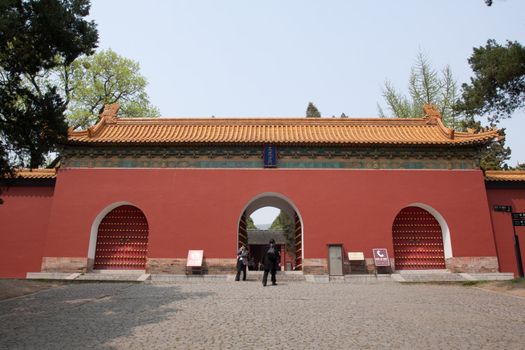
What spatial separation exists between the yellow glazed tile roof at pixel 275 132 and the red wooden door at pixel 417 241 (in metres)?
2.59

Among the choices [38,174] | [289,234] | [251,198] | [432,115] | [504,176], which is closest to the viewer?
[251,198]

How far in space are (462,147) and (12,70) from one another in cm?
1293

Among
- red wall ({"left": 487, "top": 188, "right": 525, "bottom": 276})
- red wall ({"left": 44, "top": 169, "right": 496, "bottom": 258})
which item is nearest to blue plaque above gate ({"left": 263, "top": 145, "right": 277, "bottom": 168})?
red wall ({"left": 44, "top": 169, "right": 496, "bottom": 258})

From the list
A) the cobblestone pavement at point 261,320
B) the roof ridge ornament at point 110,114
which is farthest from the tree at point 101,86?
the cobblestone pavement at point 261,320

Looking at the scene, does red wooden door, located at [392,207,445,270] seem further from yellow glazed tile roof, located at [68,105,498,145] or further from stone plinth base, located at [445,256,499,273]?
yellow glazed tile roof, located at [68,105,498,145]

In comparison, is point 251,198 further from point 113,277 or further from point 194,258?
point 113,277

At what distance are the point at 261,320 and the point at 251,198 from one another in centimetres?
690

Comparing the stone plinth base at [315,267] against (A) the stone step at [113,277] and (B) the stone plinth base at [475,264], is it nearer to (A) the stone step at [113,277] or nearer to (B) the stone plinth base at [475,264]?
(B) the stone plinth base at [475,264]

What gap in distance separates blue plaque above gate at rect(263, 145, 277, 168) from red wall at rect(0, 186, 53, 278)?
7606 millimetres

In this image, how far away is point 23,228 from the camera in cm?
1248

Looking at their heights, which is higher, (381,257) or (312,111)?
(312,111)

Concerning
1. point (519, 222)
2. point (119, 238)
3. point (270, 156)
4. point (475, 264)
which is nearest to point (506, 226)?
point (519, 222)

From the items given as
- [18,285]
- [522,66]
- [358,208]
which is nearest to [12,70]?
[18,285]

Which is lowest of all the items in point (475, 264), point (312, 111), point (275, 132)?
point (475, 264)
